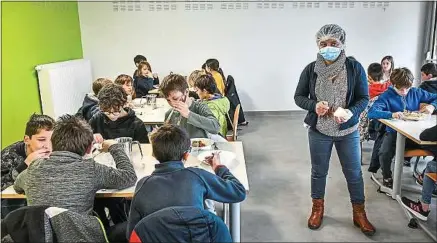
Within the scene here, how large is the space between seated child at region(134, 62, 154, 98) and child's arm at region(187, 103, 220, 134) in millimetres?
2039

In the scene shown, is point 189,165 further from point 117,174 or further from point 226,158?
point 117,174

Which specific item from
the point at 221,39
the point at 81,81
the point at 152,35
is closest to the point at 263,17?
the point at 221,39

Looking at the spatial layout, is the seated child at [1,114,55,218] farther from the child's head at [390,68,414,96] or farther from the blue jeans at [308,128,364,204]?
the child's head at [390,68,414,96]

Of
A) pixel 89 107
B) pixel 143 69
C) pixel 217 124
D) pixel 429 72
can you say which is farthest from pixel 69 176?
pixel 143 69

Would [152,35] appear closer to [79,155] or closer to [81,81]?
[81,81]

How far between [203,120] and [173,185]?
78 centimetres

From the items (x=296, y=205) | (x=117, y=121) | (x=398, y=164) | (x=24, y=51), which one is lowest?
(x=296, y=205)

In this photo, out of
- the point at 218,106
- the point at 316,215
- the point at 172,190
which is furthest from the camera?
the point at 218,106

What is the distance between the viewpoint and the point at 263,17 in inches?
186

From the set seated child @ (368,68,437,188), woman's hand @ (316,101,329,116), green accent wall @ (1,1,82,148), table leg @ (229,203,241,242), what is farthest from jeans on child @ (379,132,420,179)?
green accent wall @ (1,1,82,148)

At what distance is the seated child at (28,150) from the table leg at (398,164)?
75.3 inches

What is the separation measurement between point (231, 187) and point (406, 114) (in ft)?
5.13

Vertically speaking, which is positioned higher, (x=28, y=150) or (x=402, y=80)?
(x=402, y=80)

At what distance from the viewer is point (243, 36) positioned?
479 cm
